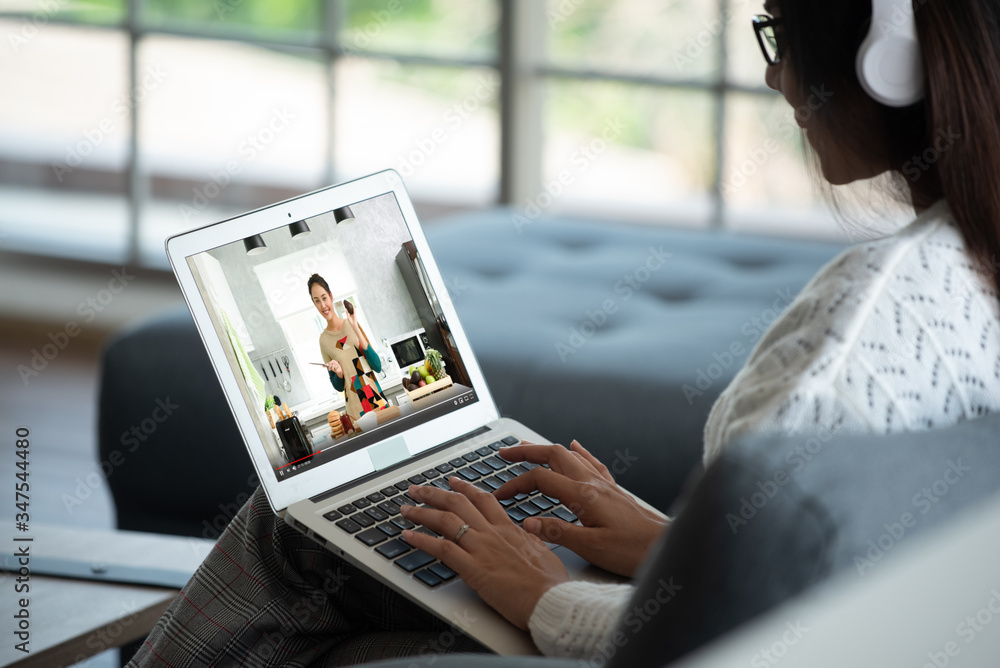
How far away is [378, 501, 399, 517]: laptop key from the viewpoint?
946 mm

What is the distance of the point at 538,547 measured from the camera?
846 millimetres

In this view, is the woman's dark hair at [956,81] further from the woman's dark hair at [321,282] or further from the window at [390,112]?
the window at [390,112]

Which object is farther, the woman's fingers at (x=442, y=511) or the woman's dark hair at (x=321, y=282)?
the woman's dark hair at (x=321, y=282)

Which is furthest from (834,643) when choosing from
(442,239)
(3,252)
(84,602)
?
(3,252)

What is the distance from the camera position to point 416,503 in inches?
38.0

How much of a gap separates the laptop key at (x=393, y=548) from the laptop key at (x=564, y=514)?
0.49 ft

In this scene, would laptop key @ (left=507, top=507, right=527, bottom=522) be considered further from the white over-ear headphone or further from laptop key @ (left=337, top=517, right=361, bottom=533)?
the white over-ear headphone

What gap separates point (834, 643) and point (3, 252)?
3943 millimetres

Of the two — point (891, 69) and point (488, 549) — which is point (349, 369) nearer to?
point (488, 549)

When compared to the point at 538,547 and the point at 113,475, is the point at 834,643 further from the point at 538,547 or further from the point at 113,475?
the point at 113,475

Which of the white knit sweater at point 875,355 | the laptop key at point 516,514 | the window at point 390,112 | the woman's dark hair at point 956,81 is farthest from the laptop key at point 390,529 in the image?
the window at point 390,112

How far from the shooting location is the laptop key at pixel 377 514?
3.08 feet
